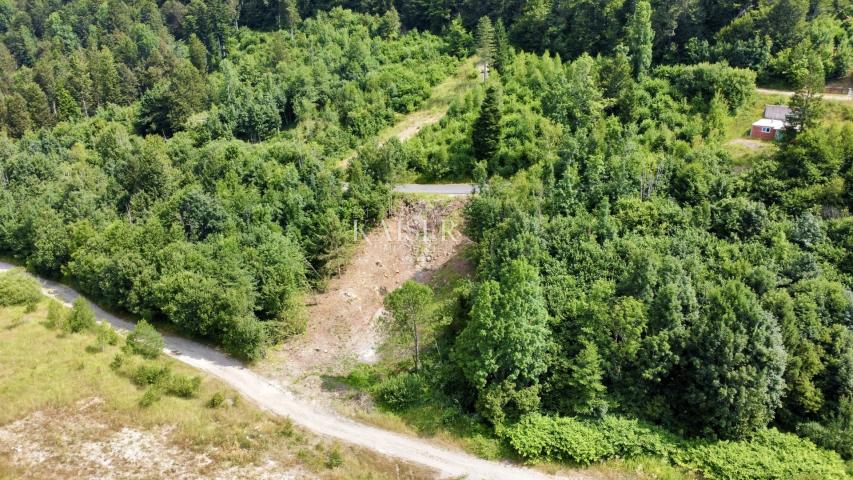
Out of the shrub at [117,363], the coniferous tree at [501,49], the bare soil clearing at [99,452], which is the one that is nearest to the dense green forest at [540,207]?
the coniferous tree at [501,49]

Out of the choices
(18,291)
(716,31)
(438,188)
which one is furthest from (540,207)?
(18,291)

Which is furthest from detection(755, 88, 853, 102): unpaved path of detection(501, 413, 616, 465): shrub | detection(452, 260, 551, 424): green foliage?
detection(501, 413, 616, 465): shrub

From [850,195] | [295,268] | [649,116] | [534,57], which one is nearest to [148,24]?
[534,57]

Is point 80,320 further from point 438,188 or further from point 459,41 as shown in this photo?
point 459,41

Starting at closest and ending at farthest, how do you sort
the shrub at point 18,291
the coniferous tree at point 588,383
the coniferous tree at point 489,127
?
the coniferous tree at point 588,383 < the shrub at point 18,291 < the coniferous tree at point 489,127

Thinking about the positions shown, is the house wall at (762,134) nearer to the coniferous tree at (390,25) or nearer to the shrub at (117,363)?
the coniferous tree at (390,25)

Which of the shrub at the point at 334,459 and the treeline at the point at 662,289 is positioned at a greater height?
the treeline at the point at 662,289

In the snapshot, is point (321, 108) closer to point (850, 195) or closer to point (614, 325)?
point (614, 325)

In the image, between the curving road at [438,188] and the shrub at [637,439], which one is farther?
the curving road at [438,188]

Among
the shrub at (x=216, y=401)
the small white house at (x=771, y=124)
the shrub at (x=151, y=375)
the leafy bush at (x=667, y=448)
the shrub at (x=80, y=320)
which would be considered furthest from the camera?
the small white house at (x=771, y=124)
